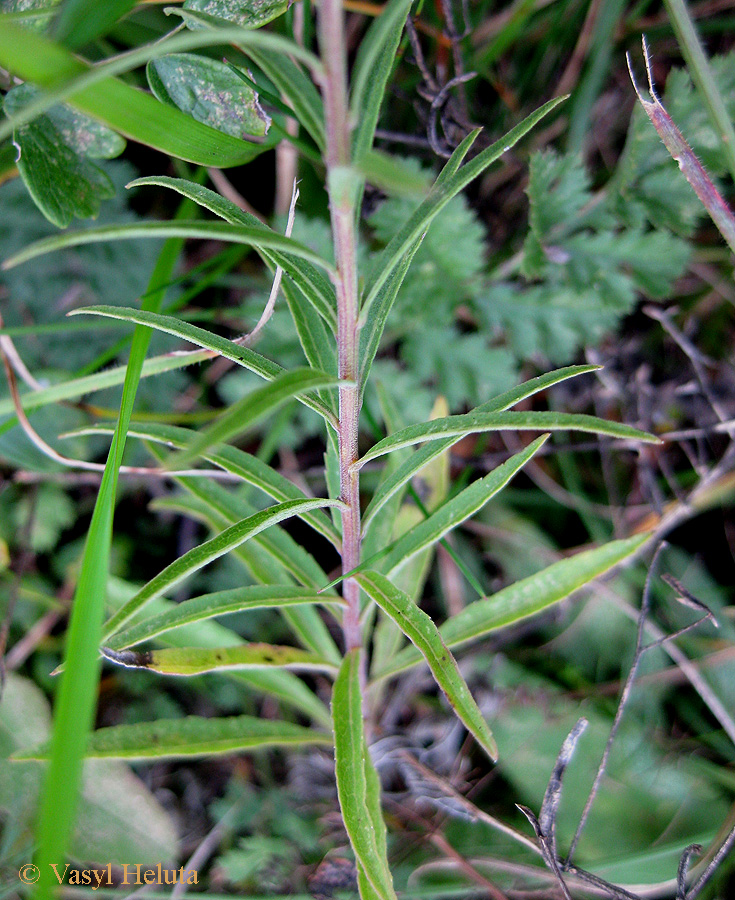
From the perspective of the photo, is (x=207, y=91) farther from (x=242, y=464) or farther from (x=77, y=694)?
(x=77, y=694)

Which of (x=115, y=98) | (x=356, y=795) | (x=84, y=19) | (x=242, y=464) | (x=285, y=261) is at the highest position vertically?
(x=84, y=19)

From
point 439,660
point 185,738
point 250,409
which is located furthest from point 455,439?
point 185,738

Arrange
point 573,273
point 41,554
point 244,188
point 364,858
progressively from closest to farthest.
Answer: point 364,858
point 573,273
point 41,554
point 244,188

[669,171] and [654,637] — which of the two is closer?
[669,171]

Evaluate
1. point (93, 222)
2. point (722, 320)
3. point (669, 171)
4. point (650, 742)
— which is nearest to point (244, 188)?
point (93, 222)

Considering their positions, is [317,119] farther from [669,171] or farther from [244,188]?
[244,188]
